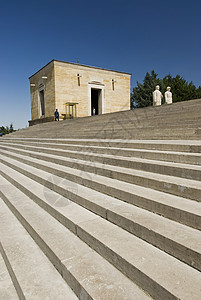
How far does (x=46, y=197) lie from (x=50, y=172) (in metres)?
1.41

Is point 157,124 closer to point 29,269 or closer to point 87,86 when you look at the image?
point 29,269

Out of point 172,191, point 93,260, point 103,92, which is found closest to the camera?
point 93,260

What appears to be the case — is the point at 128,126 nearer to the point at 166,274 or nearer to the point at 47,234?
the point at 47,234

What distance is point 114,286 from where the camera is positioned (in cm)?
165

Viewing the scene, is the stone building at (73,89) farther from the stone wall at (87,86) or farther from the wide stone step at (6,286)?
the wide stone step at (6,286)

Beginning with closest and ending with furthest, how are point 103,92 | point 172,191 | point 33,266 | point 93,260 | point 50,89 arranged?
point 93,260
point 33,266
point 172,191
point 50,89
point 103,92

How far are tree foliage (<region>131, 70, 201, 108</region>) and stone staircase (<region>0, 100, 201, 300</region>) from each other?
3523cm

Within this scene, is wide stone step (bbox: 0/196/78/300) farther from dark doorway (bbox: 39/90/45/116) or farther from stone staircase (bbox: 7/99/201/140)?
dark doorway (bbox: 39/90/45/116)

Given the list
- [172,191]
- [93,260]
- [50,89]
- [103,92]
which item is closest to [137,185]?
[172,191]

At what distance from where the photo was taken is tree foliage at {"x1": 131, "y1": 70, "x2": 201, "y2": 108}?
35844mm

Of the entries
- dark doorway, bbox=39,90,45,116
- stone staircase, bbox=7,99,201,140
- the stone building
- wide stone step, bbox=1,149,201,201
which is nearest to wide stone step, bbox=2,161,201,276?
wide stone step, bbox=1,149,201,201

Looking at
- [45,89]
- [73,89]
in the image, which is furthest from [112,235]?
[45,89]

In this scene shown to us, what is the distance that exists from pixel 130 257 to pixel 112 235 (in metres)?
0.41

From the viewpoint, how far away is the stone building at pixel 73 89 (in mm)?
19531
